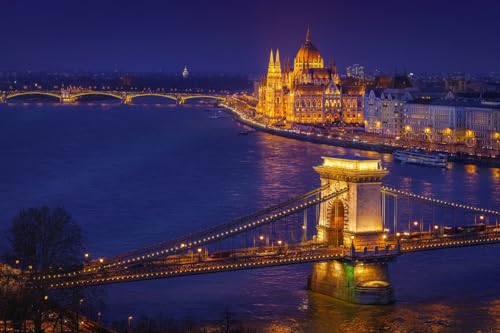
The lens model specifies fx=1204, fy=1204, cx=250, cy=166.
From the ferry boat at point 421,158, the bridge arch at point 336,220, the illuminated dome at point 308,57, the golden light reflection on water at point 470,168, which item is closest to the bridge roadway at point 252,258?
the bridge arch at point 336,220

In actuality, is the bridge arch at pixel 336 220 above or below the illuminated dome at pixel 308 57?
below

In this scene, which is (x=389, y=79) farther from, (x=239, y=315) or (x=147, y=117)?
(x=239, y=315)

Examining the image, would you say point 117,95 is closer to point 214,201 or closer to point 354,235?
point 214,201

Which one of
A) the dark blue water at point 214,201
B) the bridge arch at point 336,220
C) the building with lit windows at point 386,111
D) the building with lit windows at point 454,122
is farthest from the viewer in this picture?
the building with lit windows at point 386,111

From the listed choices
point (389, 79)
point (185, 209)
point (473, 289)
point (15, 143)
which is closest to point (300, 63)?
point (389, 79)

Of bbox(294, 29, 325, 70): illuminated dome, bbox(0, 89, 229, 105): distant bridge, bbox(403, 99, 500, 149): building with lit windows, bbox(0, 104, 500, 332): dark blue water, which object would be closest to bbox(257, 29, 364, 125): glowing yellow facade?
bbox(294, 29, 325, 70): illuminated dome

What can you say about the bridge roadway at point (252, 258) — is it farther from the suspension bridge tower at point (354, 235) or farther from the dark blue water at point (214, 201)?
the dark blue water at point (214, 201)

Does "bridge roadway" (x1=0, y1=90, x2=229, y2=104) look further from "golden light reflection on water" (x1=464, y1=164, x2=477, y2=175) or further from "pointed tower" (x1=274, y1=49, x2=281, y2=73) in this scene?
"golden light reflection on water" (x1=464, y1=164, x2=477, y2=175)
